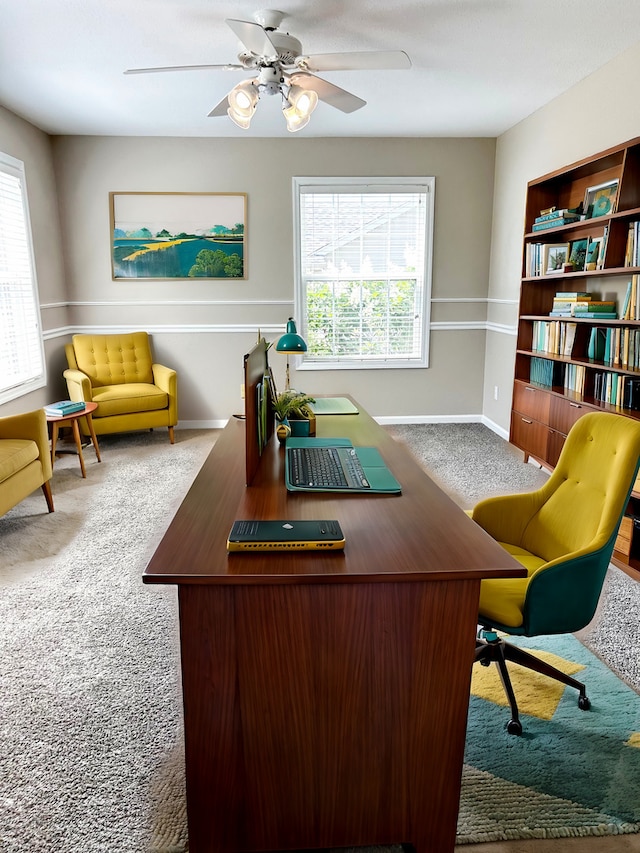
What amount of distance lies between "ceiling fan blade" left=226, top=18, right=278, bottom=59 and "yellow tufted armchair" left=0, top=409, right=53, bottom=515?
2.30 metres

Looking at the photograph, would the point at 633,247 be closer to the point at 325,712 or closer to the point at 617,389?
the point at 617,389

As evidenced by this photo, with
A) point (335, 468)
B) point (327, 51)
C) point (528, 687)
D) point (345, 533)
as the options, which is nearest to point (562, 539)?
point (528, 687)

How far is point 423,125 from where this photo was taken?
16.8 feet

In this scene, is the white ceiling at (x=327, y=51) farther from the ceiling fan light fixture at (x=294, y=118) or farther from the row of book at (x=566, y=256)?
the row of book at (x=566, y=256)

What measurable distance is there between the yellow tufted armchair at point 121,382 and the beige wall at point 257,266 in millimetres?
285

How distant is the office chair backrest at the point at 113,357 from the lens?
17.6ft

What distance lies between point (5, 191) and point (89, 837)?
4.44m

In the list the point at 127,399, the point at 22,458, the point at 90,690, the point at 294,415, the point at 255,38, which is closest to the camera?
the point at 90,690

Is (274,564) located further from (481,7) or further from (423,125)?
(423,125)

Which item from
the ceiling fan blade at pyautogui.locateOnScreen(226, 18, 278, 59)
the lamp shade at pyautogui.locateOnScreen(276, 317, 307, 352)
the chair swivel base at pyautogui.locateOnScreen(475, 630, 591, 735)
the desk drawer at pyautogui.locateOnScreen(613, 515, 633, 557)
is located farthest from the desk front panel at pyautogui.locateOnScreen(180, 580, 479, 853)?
the ceiling fan blade at pyautogui.locateOnScreen(226, 18, 278, 59)

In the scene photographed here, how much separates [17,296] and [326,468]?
3.80m

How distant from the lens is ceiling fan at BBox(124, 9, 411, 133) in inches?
105

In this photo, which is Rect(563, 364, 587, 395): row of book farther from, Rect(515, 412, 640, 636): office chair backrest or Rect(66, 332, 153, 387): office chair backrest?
Rect(66, 332, 153, 387): office chair backrest

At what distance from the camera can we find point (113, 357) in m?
5.46
